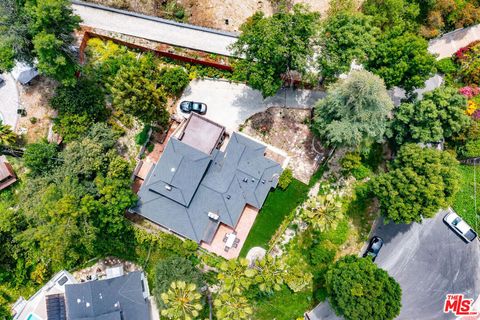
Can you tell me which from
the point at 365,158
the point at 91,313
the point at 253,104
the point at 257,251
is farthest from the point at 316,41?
the point at 91,313

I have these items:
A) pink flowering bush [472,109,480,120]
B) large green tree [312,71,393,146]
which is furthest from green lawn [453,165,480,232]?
large green tree [312,71,393,146]

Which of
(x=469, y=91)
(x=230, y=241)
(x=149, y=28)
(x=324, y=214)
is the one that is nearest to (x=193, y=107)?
(x=149, y=28)

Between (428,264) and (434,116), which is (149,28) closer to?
(434,116)

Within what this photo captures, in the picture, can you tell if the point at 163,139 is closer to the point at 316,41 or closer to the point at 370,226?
the point at 316,41

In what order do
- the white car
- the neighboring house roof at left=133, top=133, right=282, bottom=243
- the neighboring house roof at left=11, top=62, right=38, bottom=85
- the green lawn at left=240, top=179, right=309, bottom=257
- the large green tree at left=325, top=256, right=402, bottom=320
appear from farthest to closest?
the neighboring house roof at left=11, top=62, right=38, bottom=85, the green lawn at left=240, top=179, right=309, bottom=257, the white car, the neighboring house roof at left=133, top=133, right=282, bottom=243, the large green tree at left=325, top=256, right=402, bottom=320

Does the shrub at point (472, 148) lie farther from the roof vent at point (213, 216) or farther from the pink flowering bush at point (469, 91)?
the roof vent at point (213, 216)

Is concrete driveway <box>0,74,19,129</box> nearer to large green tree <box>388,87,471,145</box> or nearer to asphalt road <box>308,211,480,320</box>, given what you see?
asphalt road <box>308,211,480,320</box>
